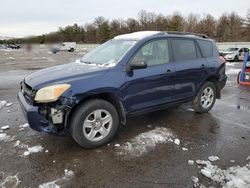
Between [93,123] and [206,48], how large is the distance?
3.26 metres

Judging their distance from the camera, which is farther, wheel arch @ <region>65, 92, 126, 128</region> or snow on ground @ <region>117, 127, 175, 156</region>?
snow on ground @ <region>117, 127, 175, 156</region>

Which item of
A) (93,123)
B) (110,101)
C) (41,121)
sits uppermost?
(110,101)

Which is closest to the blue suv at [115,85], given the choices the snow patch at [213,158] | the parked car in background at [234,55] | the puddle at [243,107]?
the snow patch at [213,158]

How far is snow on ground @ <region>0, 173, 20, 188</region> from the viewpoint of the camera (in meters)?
2.88

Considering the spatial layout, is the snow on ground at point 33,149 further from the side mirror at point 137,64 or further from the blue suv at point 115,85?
the side mirror at point 137,64

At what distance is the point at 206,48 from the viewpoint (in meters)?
5.45

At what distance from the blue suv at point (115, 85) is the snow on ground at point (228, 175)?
4.88 feet

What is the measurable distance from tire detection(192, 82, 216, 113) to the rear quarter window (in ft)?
2.17

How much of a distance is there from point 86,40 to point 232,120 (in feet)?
177

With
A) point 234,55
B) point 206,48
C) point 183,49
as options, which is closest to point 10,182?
point 183,49

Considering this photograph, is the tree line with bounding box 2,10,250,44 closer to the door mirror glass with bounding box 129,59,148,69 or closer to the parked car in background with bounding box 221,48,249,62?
the parked car in background with bounding box 221,48,249,62

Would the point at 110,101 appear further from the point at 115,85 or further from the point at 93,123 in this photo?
the point at 93,123

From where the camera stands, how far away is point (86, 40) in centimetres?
5612

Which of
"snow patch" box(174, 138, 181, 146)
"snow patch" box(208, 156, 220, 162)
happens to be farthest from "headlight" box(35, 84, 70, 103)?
"snow patch" box(208, 156, 220, 162)
